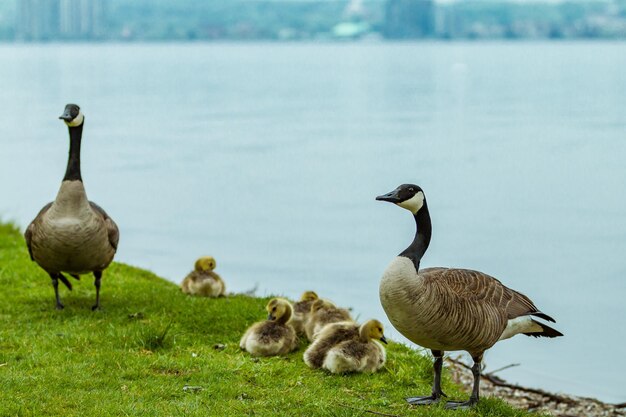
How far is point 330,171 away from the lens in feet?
93.7

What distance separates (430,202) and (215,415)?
17.3 metres

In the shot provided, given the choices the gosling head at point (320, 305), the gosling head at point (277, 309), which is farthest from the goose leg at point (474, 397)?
the gosling head at point (320, 305)

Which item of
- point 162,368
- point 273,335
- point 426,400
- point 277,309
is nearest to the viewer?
point 426,400

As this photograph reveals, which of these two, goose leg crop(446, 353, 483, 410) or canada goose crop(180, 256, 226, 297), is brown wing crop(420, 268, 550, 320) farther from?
canada goose crop(180, 256, 226, 297)

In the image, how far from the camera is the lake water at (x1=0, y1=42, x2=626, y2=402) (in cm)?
1647

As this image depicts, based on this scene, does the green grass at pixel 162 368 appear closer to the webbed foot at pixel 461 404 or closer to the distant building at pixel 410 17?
the webbed foot at pixel 461 404

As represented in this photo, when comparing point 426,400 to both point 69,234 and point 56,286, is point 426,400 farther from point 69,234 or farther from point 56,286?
point 56,286

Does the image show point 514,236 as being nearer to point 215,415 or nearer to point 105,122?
point 215,415

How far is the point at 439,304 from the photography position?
703 centimetres

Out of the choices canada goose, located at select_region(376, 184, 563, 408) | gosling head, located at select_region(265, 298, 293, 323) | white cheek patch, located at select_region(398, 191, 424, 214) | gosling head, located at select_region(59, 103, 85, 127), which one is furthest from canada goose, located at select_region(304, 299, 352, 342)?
gosling head, located at select_region(59, 103, 85, 127)

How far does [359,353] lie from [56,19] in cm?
17501

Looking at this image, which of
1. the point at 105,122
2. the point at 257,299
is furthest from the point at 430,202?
the point at 105,122

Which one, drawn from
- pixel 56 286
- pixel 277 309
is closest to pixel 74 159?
pixel 56 286

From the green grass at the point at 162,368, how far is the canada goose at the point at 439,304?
62cm
